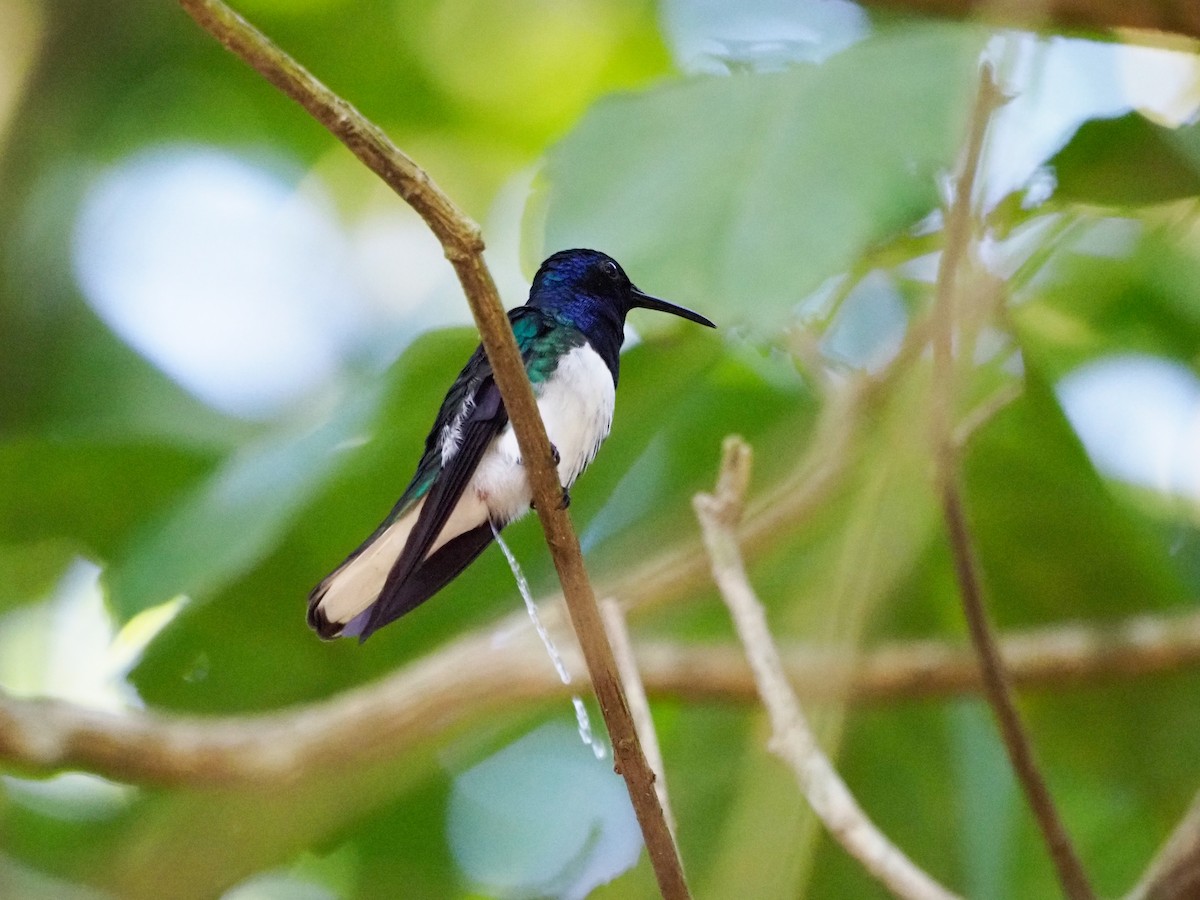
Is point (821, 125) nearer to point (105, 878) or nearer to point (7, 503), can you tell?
point (7, 503)

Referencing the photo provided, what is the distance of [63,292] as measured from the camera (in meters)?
3.01

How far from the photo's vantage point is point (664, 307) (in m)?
1.46

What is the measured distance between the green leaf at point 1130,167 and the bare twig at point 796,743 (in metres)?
0.72

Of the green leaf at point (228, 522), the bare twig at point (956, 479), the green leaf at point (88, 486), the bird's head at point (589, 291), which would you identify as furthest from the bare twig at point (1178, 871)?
the green leaf at point (88, 486)

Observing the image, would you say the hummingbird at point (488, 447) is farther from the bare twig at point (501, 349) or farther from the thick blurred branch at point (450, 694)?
the thick blurred branch at point (450, 694)

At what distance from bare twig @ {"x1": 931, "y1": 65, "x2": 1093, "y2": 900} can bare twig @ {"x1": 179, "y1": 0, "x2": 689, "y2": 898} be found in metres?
0.59

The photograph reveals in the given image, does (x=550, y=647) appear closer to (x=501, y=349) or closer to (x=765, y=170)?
(x=501, y=349)

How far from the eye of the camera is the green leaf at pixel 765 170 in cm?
147

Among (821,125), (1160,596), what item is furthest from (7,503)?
(1160,596)

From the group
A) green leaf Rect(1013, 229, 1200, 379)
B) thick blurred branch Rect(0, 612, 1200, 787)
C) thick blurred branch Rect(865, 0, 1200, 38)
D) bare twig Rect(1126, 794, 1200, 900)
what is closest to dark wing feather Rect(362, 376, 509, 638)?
thick blurred branch Rect(0, 612, 1200, 787)

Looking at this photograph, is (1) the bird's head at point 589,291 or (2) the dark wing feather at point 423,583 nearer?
(2) the dark wing feather at point 423,583

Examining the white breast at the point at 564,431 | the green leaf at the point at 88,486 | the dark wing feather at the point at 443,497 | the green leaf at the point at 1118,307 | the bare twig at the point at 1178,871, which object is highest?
the green leaf at the point at 88,486

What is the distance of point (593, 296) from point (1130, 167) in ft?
3.19

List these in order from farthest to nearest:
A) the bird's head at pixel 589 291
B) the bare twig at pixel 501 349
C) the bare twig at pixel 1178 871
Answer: the bare twig at pixel 1178 871 → the bird's head at pixel 589 291 → the bare twig at pixel 501 349
